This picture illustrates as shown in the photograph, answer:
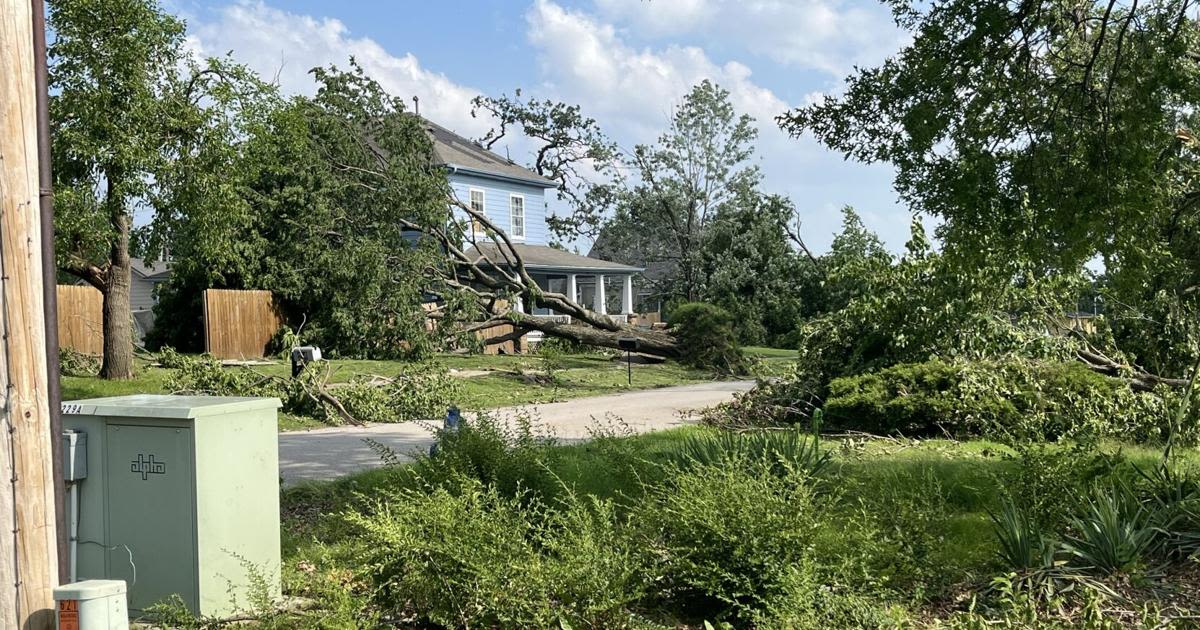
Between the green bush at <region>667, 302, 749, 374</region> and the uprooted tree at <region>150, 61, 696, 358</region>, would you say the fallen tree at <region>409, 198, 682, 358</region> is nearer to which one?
the uprooted tree at <region>150, 61, 696, 358</region>

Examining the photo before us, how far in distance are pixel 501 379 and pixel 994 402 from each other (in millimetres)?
11125

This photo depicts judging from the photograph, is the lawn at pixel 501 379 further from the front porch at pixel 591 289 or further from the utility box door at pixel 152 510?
the utility box door at pixel 152 510

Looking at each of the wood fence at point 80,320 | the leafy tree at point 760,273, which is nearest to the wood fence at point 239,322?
the wood fence at point 80,320

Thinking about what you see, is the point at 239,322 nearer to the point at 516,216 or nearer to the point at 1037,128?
the point at 516,216

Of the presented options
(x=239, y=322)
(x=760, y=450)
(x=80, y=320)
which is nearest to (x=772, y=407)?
(x=760, y=450)

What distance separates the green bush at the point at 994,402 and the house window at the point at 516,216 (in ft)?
89.7

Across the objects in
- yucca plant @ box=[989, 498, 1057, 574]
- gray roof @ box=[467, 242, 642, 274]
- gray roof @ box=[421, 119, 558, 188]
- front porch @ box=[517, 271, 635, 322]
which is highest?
gray roof @ box=[421, 119, 558, 188]

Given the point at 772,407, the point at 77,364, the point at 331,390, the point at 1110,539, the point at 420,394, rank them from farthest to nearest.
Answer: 1. the point at 77,364
2. the point at 420,394
3. the point at 331,390
4. the point at 772,407
5. the point at 1110,539

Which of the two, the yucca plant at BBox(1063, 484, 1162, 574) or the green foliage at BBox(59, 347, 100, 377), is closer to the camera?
the yucca plant at BBox(1063, 484, 1162, 574)

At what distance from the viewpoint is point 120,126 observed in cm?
1562

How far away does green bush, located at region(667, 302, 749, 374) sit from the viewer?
78.2ft

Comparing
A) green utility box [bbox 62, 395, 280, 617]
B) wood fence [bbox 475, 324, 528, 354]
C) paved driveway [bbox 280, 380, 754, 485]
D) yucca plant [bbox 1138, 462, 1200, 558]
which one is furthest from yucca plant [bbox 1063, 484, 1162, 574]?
wood fence [bbox 475, 324, 528, 354]

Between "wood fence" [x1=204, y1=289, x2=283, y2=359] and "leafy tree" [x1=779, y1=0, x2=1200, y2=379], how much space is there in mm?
18268

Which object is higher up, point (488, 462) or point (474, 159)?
point (474, 159)
